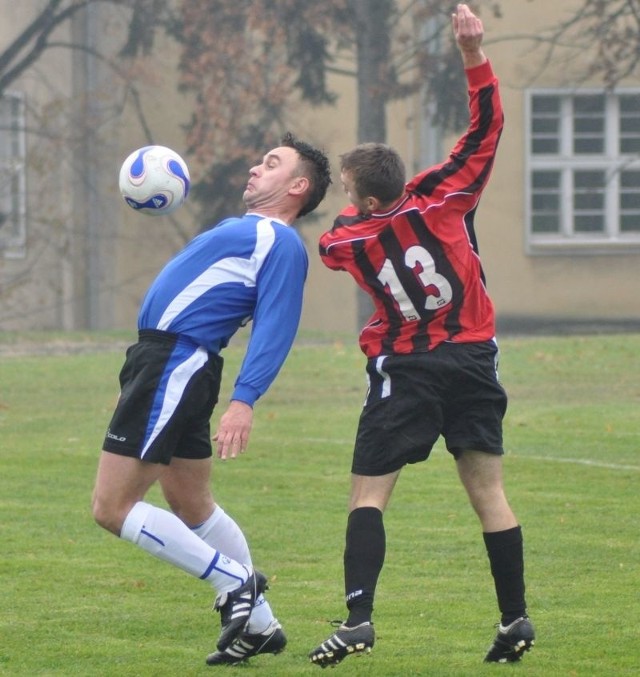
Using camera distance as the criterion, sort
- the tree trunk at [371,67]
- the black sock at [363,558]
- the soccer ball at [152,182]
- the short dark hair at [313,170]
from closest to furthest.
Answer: the black sock at [363,558] < the short dark hair at [313,170] < the soccer ball at [152,182] < the tree trunk at [371,67]

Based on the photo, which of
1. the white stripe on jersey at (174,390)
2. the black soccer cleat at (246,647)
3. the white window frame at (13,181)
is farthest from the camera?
the white window frame at (13,181)

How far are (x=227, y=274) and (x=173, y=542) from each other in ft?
3.14

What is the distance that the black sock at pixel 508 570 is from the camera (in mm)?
5656

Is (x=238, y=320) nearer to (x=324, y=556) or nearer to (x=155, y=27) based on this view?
(x=324, y=556)

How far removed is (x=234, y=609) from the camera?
561cm

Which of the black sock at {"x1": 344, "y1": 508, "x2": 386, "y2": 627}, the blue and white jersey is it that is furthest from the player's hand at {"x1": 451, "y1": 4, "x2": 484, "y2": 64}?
the black sock at {"x1": 344, "y1": 508, "x2": 386, "y2": 627}

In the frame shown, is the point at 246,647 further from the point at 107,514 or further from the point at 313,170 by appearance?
the point at 313,170

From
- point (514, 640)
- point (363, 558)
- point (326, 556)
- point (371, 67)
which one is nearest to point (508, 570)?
point (514, 640)

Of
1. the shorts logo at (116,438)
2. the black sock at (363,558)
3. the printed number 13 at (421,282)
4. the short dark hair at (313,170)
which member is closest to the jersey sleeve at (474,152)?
the printed number 13 at (421,282)

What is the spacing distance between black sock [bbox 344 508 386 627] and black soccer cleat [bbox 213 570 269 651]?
39 cm

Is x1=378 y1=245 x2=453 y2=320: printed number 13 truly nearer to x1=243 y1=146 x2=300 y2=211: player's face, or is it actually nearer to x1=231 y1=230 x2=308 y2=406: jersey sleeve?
x1=231 y1=230 x2=308 y2=406: jersey sleeve

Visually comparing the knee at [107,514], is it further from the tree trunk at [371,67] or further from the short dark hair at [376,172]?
the tree trunk at [371,67]

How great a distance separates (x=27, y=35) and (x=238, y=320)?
22561 millimetres

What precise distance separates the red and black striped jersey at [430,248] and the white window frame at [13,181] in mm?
17170
